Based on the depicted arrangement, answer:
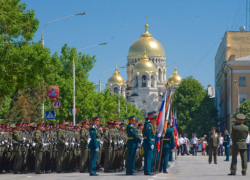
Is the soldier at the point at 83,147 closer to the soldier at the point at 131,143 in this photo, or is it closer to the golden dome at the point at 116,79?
the soldier at the point at 131,143

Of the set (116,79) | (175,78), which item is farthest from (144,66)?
(175,78)

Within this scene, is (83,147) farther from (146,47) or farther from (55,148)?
(146,47)

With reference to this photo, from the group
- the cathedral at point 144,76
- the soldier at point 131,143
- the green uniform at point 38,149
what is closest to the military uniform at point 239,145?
the soldier at point 131,143

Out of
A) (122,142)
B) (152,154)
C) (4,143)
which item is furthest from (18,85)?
(152,154)

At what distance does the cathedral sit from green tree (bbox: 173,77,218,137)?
55645 mm

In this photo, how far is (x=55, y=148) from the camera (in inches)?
728

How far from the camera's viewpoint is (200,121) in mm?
77625

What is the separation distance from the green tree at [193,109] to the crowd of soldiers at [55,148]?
192 ft

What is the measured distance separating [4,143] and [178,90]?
66.4 meters

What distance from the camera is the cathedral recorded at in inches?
5659

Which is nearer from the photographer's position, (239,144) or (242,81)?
(239,144)

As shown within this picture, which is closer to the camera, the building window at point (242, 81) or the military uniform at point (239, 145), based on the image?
the military uniform at point (239, 145)

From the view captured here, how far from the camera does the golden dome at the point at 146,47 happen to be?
5960 inches

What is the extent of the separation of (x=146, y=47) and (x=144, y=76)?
10750 mm
